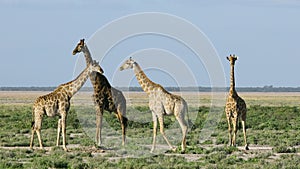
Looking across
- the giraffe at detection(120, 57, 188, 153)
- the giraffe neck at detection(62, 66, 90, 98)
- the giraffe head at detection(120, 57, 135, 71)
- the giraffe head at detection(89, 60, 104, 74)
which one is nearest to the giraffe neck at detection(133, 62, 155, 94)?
the giraffe at detection(120, 57, 188, 153)

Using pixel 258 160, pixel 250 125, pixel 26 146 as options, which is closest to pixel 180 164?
pixel 258 160

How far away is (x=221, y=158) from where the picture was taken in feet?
63.6

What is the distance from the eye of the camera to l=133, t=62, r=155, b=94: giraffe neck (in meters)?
21.1

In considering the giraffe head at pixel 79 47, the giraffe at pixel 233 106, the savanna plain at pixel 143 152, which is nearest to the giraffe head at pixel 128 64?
the giraffe head at pixel 79 47

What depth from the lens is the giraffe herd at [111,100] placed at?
2069 cm

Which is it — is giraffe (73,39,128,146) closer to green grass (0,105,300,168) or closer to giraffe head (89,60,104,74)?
giraffe head (89,60,104,74)

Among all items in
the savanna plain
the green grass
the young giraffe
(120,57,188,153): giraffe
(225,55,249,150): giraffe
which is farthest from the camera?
(225,55,249,150): giraffe

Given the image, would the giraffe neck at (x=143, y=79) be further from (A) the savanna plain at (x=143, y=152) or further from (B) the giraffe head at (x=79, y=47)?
(A) the savanna plain at (x=143, y=152)

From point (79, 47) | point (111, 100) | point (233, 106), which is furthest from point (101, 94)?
point (233, 106)

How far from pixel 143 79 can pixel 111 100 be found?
4.23 feet

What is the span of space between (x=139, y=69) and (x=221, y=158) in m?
3.79

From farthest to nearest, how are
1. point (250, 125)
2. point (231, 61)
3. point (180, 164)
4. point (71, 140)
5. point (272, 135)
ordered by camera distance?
1. point (250, 125)
2. point (272, 135)
3. point (71, 140)
4. point (231, 61)
5. point (180, 164)

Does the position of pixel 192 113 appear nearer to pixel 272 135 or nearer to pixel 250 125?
pixel 272 135

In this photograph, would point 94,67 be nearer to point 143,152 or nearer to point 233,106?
point 143,152
